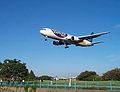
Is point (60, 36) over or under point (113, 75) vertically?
over

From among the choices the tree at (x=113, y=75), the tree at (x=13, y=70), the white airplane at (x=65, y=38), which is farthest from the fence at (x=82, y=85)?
the tree at (x=113, y=75)

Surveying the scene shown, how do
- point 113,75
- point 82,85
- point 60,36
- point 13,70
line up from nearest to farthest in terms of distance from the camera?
point 82,85 → point 60,36 → point 13,70 → point 113,75

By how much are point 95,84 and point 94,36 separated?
6.41 metres

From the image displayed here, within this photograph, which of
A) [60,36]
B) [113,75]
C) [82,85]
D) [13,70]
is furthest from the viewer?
[113,75]

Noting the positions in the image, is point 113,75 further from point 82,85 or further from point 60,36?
A: point 60,36

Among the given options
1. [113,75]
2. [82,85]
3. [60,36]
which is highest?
[60,36]

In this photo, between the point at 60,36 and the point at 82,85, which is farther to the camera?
the point at 60,36

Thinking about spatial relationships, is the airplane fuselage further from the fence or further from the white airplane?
the fence

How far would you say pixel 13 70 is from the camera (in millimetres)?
65875

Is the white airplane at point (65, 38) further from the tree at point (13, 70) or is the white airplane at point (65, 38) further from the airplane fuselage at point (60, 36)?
the tree at point (13, 70)

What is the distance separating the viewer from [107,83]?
1224 inches

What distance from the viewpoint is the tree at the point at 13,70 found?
65.4m

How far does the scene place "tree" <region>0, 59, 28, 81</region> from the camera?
65.4 meters

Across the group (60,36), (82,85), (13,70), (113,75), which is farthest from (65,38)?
(113,75)
